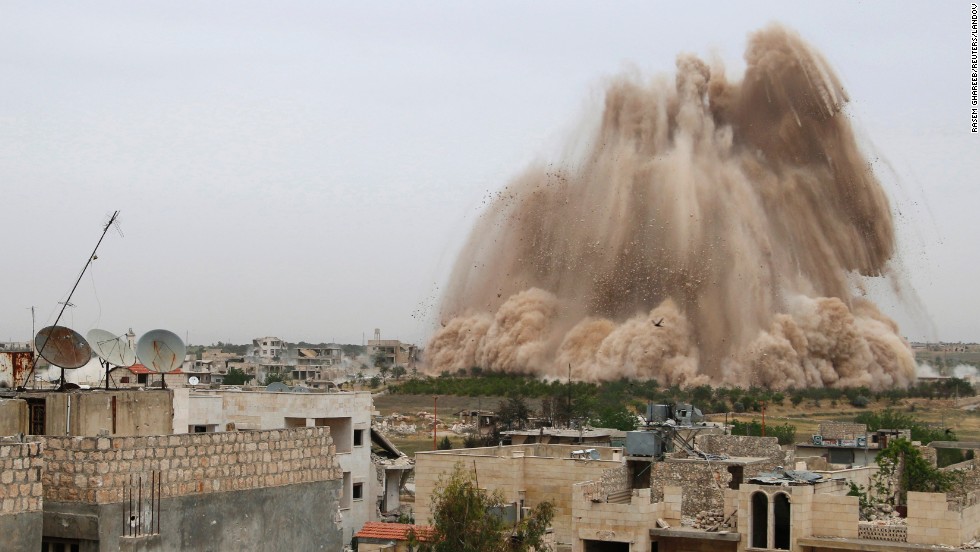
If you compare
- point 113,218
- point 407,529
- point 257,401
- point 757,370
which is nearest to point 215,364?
point 757,370

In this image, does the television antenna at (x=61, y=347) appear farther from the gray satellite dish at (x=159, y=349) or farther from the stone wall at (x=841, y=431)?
the stone wall at (x=841, y=431)

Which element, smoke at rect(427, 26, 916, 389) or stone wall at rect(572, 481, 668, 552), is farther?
smoke at rect(427, 26, 916, 389)

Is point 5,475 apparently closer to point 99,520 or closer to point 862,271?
point 99,520

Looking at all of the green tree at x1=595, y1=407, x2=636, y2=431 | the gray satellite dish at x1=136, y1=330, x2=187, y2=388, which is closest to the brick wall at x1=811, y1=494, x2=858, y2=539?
the gray satellite dish at x1=136, y1=330, x2=187, y2=388

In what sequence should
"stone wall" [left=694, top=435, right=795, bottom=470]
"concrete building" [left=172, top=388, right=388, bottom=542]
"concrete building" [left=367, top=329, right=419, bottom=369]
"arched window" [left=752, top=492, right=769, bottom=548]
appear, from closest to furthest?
1. "arched window" [left=752, top=492, right=769, bottom=548]
2. "stone wall" [left=694, top=435, right=795, bottom=470]
3. "concrete building" [left=172, top=388, right=388, bottom=542]
4. "concrete building" [left=367, top=329, right=419, bottom=369]

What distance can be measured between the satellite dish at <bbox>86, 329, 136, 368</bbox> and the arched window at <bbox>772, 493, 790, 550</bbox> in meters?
8.32

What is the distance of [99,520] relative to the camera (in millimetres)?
9188

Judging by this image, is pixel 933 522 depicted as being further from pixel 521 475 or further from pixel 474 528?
pixel 521 475

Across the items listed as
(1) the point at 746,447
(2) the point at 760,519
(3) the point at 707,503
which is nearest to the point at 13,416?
(2) the point at 760,519

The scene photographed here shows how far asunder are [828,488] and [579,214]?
7006 centimetres

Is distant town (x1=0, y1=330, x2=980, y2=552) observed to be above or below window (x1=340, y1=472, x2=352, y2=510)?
above

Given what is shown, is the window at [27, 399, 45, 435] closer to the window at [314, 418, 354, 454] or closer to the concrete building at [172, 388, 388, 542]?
the concrete building at [172, 388, 388, 542]

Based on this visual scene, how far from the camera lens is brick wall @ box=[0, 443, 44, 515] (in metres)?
8.66

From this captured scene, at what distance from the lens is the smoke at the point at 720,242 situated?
75.8 metres
